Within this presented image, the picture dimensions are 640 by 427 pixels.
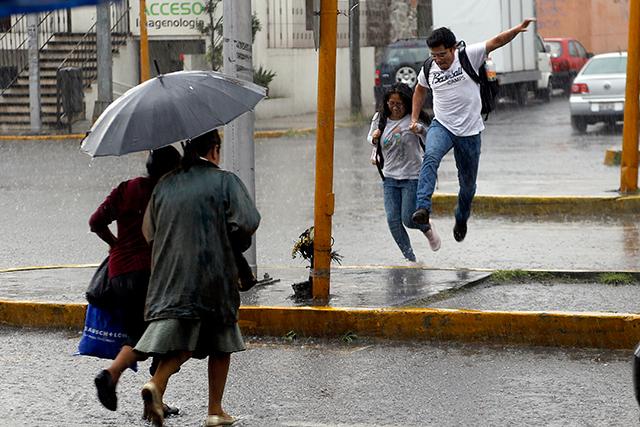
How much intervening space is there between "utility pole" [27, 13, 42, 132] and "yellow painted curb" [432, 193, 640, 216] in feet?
48.7

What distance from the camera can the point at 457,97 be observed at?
1031cm

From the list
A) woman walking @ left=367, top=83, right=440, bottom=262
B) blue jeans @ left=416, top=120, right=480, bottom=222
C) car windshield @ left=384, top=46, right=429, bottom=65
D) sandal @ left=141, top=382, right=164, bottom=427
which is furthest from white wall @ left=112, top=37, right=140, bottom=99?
sandal @ left=141, top=382, right=164, bottom=427

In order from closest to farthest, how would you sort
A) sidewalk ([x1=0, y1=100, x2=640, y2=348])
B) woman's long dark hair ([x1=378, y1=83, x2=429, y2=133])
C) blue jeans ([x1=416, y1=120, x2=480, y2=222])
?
sidewalk ([x1=0, y1=100, x2=640, y2=348])
blue jeans ([x1=416, y1=120, x2=480, y2=222])
woman's long dark hair ([x1=378, y1=83, x2=429, y2=133])

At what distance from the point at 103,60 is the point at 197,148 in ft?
71.2

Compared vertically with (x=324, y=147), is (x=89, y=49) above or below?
above

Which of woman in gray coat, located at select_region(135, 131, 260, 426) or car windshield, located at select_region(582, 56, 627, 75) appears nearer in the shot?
woman in gray coat, located at select_region(135, 131, 260, 426)

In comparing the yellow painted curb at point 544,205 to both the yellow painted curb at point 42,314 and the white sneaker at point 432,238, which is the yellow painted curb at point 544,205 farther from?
the yellow painted curb at point 42,314

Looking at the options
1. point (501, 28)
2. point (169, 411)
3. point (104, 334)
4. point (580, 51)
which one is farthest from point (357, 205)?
point (580, 51)

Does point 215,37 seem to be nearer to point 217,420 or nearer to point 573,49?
point 573,49

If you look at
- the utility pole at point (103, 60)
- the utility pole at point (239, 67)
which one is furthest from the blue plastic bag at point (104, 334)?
the utility pole at point (103, 60)

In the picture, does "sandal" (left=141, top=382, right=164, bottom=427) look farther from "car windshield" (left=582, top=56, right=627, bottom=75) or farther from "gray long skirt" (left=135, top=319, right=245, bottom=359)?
"car windshield" (left=582, top=56, right=627, bottom=75)

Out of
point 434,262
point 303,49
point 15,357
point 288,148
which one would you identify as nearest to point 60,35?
point 303,49

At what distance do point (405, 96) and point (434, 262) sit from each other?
1562 mm

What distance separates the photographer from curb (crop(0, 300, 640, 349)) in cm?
807
